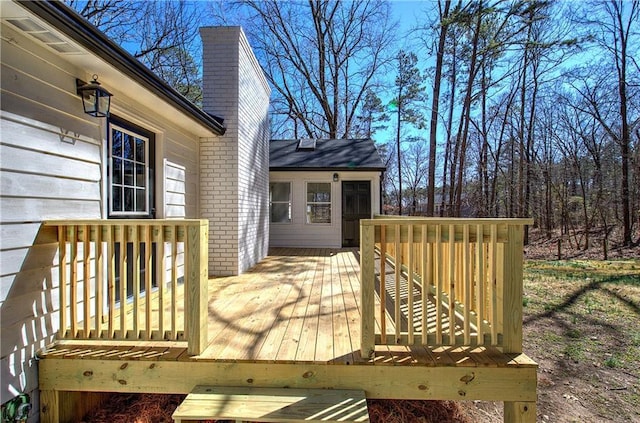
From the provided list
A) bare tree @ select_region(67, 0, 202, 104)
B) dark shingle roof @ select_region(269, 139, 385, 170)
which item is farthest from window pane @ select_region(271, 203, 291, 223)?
bare tree @ select_region(67, 0, 202, 104)

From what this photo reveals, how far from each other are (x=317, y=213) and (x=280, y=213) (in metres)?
1.04

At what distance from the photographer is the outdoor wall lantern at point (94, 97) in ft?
7.91

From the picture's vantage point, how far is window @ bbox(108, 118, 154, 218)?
298 cm

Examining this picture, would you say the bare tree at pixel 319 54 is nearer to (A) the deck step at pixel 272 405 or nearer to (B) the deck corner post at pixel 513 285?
(B) the deck corner post at pixel 513 285

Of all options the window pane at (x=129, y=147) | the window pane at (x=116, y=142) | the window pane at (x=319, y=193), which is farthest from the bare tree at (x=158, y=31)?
the window pane at (x=116, y=142)

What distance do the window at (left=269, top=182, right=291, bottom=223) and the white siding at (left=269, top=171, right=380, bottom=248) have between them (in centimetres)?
12

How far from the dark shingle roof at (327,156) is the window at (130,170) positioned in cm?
467

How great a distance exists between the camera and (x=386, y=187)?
20.7 meters

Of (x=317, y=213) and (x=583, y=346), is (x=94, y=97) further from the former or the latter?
(x=317, y=213)

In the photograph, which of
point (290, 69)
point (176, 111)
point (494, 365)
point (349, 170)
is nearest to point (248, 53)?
point (176, 111)

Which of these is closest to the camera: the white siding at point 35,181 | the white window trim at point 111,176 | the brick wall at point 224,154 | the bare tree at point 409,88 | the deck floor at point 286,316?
the white siding at point 35,181

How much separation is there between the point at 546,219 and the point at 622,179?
3650 mm

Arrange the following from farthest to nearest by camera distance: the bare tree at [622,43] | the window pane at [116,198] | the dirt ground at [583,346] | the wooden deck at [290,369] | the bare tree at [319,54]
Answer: the bare tree at [319,54] < the bare tree at [622,43] < the window pane at [116,198] < the dirt ground at [583,346] < the wooden deck at [290,369]

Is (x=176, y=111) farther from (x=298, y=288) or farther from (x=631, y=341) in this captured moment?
(x=631, y=341)
